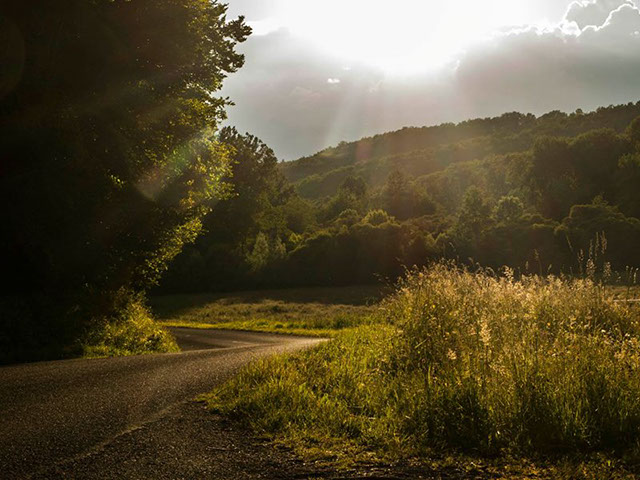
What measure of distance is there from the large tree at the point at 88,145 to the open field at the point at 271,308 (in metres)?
12.6

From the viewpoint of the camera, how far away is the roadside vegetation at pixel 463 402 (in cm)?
507

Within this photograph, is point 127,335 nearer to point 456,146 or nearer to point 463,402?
point 463,402

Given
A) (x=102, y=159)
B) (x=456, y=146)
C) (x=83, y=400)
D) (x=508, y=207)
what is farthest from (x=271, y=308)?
(x=456, y=146)

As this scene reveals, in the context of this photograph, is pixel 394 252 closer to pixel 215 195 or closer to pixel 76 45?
pixel 215 195

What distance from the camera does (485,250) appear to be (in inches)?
2370

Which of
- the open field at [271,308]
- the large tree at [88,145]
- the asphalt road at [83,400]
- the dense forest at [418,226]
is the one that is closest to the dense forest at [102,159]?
the large tree at [88,145]

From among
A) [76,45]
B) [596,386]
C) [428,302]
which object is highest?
[76,45]

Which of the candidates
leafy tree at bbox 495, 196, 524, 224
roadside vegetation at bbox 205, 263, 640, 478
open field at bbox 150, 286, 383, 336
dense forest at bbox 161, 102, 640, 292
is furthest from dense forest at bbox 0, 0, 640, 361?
leafy tree at bbox 495, 196, 524, 224

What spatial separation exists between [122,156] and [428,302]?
8955mm

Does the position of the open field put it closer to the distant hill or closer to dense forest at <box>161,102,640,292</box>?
dense forest at <box>161,102,640,292</box>

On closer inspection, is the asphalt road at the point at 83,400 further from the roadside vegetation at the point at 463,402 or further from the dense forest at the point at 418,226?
the dense forest at the point at 418,226

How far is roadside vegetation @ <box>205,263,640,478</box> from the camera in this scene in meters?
5.07

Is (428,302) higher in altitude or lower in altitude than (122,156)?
lower

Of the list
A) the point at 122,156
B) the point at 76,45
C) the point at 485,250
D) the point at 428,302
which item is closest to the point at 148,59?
the point at 76,45
